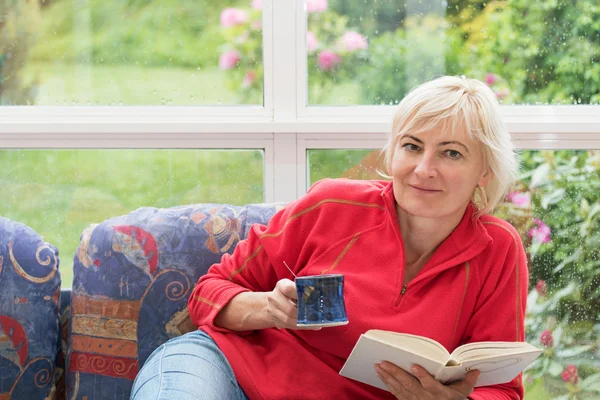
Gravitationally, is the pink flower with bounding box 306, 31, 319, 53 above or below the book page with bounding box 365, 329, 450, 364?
above

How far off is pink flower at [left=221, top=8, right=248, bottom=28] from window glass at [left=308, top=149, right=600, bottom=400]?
1.63ft

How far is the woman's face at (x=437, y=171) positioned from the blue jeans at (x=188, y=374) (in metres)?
0.56

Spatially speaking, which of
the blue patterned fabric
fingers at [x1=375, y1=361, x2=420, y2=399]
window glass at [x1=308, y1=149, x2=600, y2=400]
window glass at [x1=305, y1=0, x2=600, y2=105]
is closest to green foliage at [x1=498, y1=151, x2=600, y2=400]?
window glass at [x1=308, y1=149, x2=600, y2=400]

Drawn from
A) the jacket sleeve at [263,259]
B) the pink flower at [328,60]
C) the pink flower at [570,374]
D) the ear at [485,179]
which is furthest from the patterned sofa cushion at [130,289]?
the pink flower at [570,374]

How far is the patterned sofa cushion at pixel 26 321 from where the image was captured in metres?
1.86

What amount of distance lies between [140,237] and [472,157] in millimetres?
883

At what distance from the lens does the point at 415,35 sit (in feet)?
7.69

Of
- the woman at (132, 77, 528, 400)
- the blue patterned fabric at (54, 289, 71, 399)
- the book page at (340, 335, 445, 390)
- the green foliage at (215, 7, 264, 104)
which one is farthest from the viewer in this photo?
the green foliage at (215, 7, 264, 104)

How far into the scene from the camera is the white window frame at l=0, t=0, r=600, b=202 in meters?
2.29

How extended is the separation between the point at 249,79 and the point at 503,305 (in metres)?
1.22

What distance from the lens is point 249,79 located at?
2.42 metres

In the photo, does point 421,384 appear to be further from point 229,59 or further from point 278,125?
point 229,59

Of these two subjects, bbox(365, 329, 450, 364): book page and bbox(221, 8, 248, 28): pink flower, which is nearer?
bbox(365, 329, 450, 364): book page

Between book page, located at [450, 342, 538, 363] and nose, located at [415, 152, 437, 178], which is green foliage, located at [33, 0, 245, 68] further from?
book page, located at [450, 342, 538, 363]
